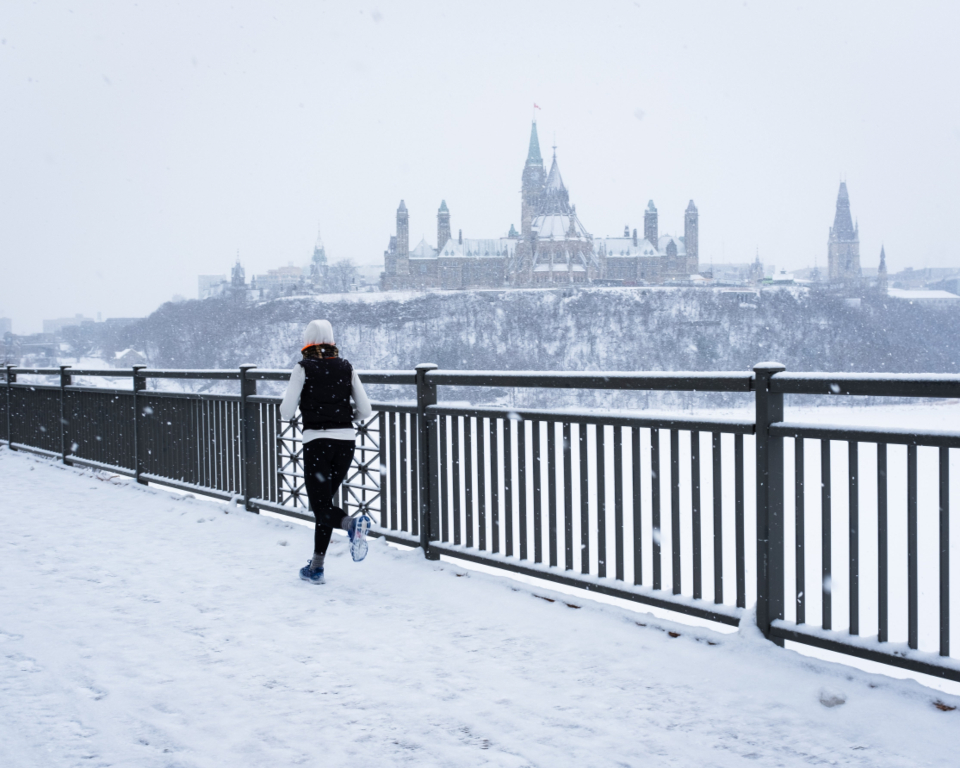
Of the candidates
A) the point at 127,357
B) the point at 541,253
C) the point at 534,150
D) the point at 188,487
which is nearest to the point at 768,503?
the point at 188,487

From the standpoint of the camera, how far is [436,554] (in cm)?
584

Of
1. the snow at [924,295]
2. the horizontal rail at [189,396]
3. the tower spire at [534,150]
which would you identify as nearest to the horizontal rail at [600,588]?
the horizontal rail at [189,396]

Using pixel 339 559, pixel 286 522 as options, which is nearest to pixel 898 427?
pixel 339 559

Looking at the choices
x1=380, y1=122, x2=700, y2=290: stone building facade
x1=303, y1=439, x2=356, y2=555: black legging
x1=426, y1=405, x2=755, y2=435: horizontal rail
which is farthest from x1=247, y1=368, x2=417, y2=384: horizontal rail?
x1=380, y1=122, x2=700, y2=290: stone building facade

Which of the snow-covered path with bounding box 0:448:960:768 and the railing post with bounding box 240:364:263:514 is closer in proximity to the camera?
the snow-covered path with bounding box 0:448:960:768

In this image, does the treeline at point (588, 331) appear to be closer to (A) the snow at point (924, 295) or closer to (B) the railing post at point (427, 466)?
(A) the snow at point (924, 295)

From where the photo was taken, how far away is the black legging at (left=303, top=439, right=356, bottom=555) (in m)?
5.53

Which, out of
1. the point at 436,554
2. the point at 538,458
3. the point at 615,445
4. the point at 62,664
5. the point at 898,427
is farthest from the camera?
the point at 436,554

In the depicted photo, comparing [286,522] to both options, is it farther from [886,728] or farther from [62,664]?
[886,728]

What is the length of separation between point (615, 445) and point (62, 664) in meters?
2.94

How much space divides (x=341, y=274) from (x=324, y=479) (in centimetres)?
18287

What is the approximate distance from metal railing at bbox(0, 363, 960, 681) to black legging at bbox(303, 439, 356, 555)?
0.61 metres

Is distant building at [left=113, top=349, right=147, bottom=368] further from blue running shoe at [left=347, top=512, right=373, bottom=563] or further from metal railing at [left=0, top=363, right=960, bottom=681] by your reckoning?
blue running shoe at [left=347, top=512, right=373, bottom=563]

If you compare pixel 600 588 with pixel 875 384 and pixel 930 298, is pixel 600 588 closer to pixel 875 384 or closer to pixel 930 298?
pixel 875 384
